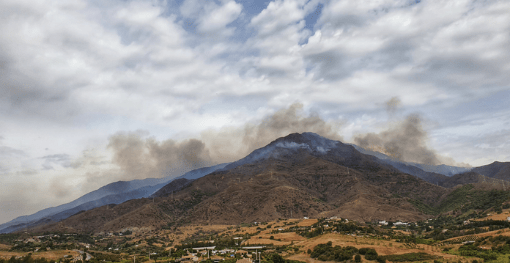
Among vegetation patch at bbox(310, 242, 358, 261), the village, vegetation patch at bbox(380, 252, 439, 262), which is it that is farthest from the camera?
the village

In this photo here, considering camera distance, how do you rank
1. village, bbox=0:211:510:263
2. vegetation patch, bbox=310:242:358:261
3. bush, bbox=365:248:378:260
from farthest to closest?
village, bbox=0:211:510:263, vegetation patch, bbox=310:242:358:261, bush, bbox=365:248:378:260

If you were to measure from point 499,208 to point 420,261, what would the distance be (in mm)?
89766

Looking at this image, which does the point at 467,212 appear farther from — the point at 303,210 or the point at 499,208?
the point at 303,210

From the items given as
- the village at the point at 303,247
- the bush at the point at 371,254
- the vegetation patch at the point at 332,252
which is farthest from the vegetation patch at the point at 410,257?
the vegetation patch at the point at 332,252

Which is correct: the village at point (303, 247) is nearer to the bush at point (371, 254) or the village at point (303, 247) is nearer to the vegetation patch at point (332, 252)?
the bush at point (371, 254)

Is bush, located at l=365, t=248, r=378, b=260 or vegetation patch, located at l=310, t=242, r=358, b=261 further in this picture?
vegetation patch, located at l=310, t=242, r=358, b=261

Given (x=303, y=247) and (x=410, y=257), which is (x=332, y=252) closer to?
(x=410, y=257)

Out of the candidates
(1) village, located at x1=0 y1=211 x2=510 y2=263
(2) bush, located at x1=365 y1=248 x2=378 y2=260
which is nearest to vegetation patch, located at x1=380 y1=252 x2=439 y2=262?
(1) village, located at x1=0 y1=211 x2=510 y2=263

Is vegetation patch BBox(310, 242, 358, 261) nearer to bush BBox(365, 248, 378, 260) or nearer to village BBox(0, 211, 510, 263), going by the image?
village BBox(0, 211, 510, 263)

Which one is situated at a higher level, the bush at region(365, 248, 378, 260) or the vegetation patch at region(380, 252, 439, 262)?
the bush at region(365, 248, 378, 260)

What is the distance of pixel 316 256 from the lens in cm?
7144

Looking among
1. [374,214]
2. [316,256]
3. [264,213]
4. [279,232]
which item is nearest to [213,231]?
[264,213]

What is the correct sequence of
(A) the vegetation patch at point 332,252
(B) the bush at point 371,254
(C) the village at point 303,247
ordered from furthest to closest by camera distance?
Result: (C) the village at point 303,247
(A) the vegetation patch at point 332,252
(B) the bush at point 371,254

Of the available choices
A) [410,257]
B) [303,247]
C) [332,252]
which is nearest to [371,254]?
[410,257]
